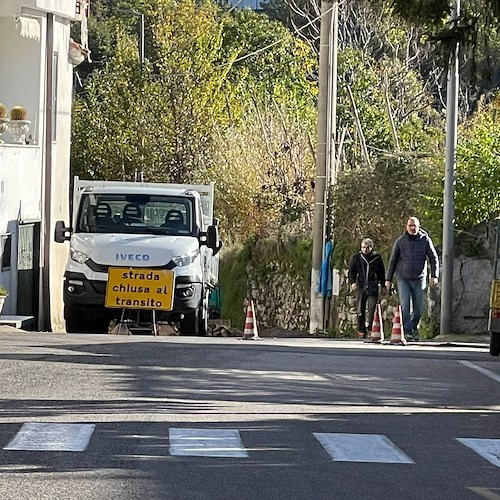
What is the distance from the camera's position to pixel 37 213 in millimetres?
28078

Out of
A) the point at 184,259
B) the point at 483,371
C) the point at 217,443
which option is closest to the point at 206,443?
the point at 217,443

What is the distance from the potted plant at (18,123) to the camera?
26.7 meters

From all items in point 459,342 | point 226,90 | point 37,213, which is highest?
point 226,90

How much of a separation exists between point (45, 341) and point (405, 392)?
6115mm

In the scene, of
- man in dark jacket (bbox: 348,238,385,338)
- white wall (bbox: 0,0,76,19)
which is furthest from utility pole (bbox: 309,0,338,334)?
white wall (bbox: 0,0,76,19)

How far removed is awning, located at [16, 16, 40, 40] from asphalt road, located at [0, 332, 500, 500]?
10.3 m

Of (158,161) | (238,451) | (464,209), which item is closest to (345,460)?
(238,451)

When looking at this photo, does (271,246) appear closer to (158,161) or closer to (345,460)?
(158,161)

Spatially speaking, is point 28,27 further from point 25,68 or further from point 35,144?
point 35,144

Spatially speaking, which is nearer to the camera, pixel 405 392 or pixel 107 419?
pixel 107 419

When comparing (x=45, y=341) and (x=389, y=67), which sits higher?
(x=389, y=67)

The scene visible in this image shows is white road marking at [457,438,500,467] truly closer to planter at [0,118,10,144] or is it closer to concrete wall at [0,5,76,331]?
planter at [0,118,10,144]

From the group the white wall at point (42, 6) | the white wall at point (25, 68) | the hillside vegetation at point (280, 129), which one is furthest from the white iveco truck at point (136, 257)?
the hillside vegetation at point (280, 129)

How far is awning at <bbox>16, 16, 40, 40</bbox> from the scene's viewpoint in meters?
27.4
